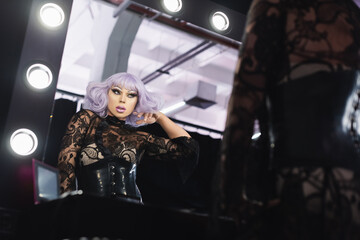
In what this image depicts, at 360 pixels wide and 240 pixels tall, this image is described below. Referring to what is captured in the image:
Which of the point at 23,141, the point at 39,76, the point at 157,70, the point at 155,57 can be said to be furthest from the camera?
the point at 155,57

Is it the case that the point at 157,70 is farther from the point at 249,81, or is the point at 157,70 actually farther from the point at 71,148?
the point at 249,81

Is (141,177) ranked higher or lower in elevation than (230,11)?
lower

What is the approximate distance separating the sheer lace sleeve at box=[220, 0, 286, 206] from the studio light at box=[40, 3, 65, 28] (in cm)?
151

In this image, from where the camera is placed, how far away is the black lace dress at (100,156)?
237 centimetres

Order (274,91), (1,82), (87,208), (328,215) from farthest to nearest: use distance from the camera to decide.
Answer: (1,82)
(87,208)
(274,91)
(328,215)

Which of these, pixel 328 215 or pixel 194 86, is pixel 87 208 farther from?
pixel 194 86

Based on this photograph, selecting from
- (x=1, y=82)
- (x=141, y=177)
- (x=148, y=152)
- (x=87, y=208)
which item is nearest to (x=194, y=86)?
(x=141, y=177)

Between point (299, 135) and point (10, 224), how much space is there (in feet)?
4.19

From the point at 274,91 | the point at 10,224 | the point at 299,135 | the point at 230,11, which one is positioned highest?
the point at 230,11

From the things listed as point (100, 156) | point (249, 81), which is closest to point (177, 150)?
point (100, 156)

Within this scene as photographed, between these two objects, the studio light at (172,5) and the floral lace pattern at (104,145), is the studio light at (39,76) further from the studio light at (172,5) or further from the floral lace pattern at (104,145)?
the studio light at (172,5)

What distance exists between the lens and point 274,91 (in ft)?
3.49

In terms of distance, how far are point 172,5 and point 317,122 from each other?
2194 millimetres

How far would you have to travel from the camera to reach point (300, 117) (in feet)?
3.29
